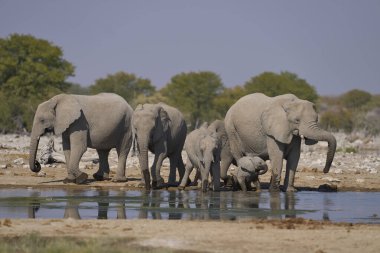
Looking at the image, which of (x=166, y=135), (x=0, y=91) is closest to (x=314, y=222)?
(x=166, y=135)

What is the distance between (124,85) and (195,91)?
A: 8.07 meters

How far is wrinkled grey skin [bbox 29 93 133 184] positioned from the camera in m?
23.5

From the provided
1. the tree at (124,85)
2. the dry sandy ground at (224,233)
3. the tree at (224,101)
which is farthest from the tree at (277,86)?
the dry sandy ground at (224,233)

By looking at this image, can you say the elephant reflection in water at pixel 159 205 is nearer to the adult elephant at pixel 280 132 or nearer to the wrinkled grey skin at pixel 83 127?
the adult elephant at pixel 280 132

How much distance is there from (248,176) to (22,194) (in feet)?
17.1

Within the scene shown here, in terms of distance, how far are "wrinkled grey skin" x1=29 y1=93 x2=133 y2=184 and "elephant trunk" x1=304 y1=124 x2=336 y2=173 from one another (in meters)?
5.24

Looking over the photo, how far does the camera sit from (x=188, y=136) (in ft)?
74.0

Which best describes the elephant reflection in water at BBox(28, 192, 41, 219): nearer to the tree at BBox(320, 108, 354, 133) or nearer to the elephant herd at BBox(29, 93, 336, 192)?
the elephant herd at BBox(29, 93, 336, 192)

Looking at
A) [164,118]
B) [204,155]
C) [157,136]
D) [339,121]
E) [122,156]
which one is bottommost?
[204,155]

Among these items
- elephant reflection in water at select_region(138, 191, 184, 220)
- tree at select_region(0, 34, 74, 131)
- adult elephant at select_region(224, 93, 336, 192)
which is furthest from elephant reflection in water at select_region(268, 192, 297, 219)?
tree at select_region(0, 34, 74, 131)

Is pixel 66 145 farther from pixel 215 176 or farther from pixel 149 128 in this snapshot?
pixel 215 176

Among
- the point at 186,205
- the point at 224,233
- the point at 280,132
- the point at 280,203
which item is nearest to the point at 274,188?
the point at 280,132

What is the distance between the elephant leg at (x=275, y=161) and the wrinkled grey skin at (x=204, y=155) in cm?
124

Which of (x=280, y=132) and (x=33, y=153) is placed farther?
(x=33, y=153)
